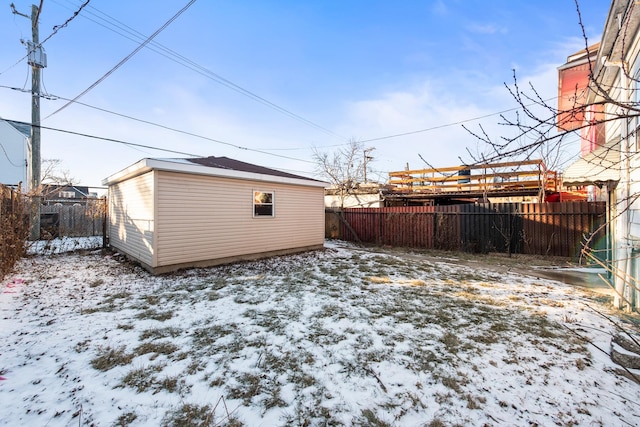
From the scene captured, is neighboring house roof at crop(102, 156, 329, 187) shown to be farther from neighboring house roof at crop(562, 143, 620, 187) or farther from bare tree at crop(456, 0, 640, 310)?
neighboring house roof at crop(562, 143, 620, 187)

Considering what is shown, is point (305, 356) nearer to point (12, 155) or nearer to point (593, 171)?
point (593, 171)

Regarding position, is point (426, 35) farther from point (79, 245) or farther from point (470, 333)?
point (79, 245)

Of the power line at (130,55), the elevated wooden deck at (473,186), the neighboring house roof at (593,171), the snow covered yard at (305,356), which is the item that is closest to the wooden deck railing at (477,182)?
the elevated wooden deck at (473,186)

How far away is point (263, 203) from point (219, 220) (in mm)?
1553

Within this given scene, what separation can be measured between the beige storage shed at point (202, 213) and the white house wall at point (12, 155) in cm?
1349

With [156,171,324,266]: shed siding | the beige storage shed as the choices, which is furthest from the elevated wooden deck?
the beige storage shed

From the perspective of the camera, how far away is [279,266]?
740cm

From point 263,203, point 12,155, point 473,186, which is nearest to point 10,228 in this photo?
point 263,203

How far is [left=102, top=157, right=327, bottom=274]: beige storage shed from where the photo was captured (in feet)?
20.9

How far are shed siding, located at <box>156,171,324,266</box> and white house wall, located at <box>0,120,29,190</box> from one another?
698 inches

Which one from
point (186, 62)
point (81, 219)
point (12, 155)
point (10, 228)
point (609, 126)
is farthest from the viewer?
point (12, 155)

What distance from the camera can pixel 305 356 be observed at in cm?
297

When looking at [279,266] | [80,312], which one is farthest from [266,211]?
[80,312]

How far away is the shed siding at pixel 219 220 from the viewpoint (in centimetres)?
641
